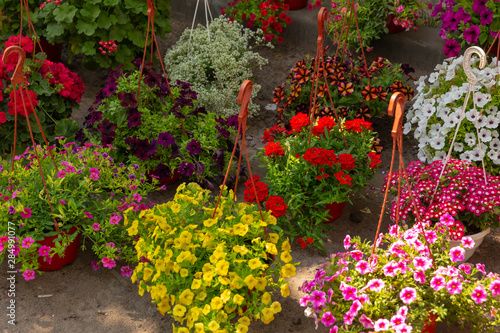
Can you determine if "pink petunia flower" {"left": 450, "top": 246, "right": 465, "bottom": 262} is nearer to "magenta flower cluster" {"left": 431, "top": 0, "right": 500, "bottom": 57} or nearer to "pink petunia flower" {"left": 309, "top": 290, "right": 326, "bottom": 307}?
"pink petunia flower" {"left": 309, "top": 290, "right": 326, "bottom": 307}

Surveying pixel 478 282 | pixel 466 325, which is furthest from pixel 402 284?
pixel 466 325

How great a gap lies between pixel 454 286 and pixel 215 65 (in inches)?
105

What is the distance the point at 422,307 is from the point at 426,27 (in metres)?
3.50

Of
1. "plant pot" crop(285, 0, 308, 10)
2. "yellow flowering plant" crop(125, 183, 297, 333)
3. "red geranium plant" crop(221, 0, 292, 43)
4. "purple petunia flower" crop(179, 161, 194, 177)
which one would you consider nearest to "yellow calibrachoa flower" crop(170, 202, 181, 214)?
"yellow flowering plant" crop(125, 183, 297, 333)

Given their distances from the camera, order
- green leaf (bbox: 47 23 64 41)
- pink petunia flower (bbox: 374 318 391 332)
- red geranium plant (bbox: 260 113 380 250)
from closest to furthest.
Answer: pink petunia flower (bbox: 374 318 391 332) → red geranium plant (bbox: 260 113 380 250) → green leaf (bbox: 47 23 64 41)

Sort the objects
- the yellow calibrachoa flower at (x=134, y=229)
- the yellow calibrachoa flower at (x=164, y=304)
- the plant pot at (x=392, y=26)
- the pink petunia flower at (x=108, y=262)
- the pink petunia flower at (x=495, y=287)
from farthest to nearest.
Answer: the plant pot at (x=392, y=26) → the pink petunia flower at (x=108, y=262) → the yellow calibrachoa flower at (x=134, y=229) → the yellow calibrachoa flower at (x=164, y=304) → the pink petunia flower at (x=495, y=287)

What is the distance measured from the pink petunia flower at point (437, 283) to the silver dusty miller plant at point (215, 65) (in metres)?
2.34

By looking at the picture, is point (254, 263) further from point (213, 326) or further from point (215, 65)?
point (215, 65)

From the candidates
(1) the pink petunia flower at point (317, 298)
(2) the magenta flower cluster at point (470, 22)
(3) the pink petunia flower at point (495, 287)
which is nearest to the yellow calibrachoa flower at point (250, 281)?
(1) the pink petunia flower at point (317, 298)

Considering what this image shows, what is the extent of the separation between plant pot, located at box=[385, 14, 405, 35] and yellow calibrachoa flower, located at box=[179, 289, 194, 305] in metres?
3.38

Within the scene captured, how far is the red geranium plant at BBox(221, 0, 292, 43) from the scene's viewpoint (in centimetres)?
502

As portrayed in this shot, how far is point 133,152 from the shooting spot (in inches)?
137

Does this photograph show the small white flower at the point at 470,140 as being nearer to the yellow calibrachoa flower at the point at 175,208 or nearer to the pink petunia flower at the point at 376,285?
the pink petunia flower at the point at 376,285

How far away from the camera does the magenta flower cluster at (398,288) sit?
220 centimetres
